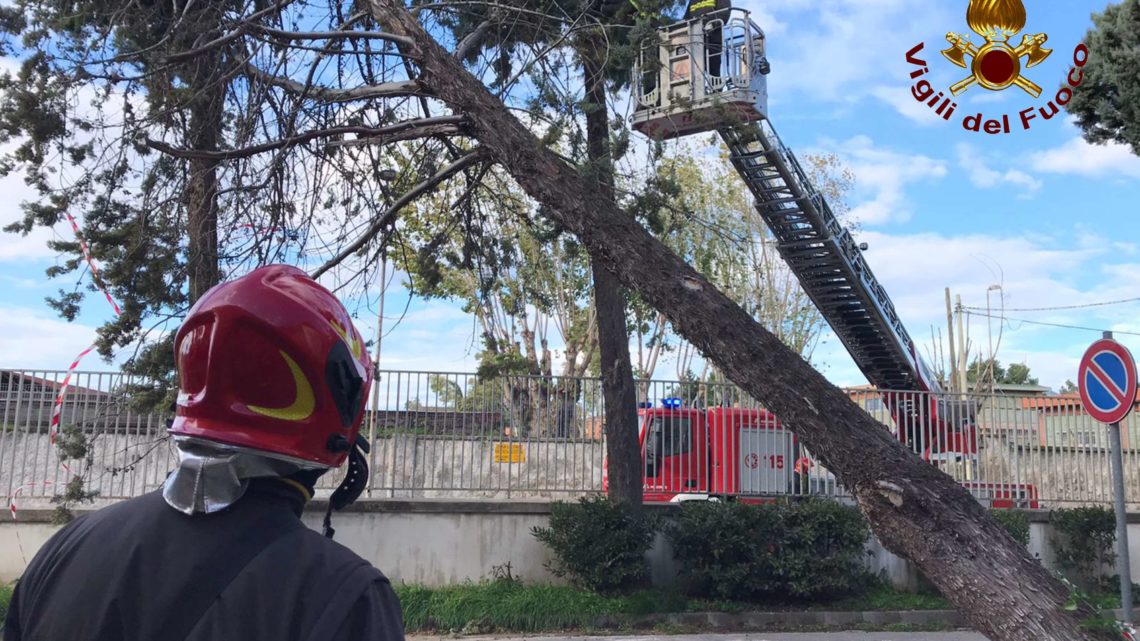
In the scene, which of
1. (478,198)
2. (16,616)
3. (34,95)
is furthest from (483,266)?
(16,616)

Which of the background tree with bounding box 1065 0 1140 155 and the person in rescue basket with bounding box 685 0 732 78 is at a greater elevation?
the person in rescue basket with bounding box 685 0 732 78

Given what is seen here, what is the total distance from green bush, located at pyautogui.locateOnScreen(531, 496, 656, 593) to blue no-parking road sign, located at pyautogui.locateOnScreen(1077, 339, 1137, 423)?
4892mm

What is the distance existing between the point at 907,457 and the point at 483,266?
6682mm

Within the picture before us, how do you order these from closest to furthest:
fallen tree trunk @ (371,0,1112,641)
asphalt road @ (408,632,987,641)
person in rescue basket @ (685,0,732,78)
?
fallen tree trunk @ (371,0,1112,641), asphalt road @ (408,632,987,641), person in rescue basket @ (685,0,732,78)

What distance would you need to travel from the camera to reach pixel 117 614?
1376mm

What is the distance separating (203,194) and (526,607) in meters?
5.40

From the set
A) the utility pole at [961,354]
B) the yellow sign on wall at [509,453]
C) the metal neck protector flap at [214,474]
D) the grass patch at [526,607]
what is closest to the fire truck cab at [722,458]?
the yellow sign on wall at [509,453]

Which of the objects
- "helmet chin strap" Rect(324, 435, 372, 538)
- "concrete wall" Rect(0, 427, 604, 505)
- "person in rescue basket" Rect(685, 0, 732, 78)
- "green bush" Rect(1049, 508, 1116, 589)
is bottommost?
"green bush" Rect(1049, 508, 1116, 589)

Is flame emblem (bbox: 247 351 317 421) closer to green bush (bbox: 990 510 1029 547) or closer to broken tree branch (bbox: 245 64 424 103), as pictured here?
broken tree branch (bbox: 245 64 424 103)

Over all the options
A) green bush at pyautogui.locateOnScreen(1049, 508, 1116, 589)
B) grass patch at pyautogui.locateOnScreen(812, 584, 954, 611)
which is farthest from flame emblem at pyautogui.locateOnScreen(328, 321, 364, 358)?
green bush at pyautogui.locateOnScreen(1049, 508, 1116, 589)

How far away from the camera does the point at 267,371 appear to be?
149cm

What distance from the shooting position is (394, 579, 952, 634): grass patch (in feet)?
31.1

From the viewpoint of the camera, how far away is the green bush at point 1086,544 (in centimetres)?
1214

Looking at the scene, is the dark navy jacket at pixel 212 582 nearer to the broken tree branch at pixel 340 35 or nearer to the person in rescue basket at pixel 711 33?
the broken tree branch at pixel 340 35
